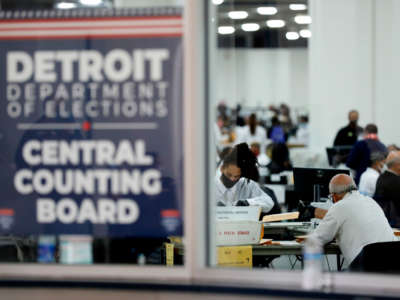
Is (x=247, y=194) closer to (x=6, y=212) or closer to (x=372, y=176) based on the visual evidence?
(x=372, y=176)

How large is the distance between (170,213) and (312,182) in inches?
131

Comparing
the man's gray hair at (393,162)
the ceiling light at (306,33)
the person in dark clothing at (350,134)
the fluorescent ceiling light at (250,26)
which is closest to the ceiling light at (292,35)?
the fluorescent ceiling light at (250,26)

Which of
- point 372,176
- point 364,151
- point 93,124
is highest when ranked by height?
point 93,124

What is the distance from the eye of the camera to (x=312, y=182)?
6551mm

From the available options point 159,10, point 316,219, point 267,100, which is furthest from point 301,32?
point 159,10

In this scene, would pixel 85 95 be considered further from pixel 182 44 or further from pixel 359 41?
pixel 359 41

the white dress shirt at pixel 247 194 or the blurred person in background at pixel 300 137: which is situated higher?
the blurred person in background at pixel 300 137

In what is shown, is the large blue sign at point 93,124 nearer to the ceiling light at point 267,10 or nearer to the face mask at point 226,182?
the face mask at point 226,182

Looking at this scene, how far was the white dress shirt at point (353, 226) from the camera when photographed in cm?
516

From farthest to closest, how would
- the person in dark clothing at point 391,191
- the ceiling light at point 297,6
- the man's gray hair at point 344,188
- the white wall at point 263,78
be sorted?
1. the white wall at point 263,78
2. the ceiling light at point 297,6
3. the person in dark clothing at point 391,191
4. the man's gray hair at point 344,188

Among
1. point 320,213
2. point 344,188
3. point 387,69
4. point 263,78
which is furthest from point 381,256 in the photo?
point 263,78

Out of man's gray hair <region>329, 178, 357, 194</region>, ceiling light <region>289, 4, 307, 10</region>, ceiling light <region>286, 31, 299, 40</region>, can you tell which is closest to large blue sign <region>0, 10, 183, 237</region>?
man's gray hair <region>329, 178, 357, 194</region>

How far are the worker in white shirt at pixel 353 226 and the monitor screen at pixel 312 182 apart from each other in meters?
1.09

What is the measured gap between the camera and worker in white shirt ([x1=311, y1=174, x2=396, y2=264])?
516cm
